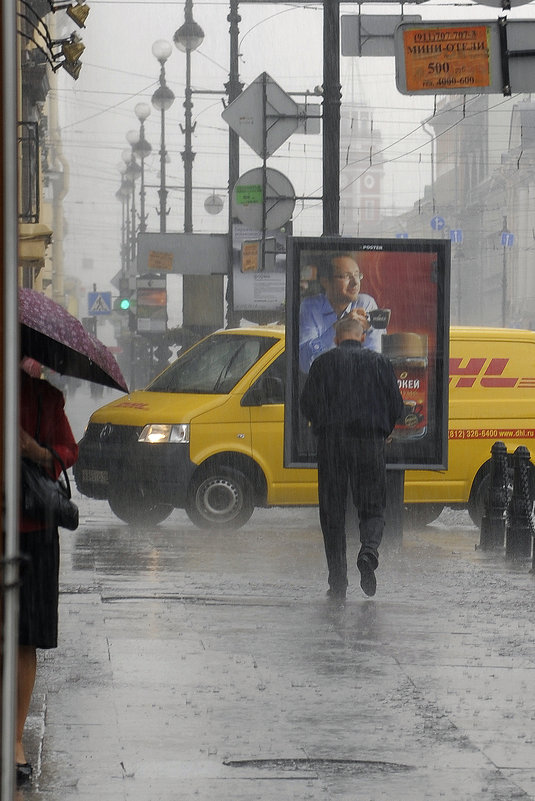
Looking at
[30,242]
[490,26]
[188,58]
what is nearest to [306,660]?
[490,26]

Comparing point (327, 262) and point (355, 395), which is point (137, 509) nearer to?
point (327, 262)

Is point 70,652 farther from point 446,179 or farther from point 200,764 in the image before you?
point 446,179

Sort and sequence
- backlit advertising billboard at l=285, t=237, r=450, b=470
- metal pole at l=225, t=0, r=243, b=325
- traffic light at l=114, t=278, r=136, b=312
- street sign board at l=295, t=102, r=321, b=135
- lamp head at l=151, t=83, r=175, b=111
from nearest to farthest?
backlit advertising billboard at l=285, t=237, r=450, b=470
street sign board at l=295, t=102, r=321, b=135
metal pole at l=225, t=0, r=243, b=325
lamp head at l=151, t=83, r=175, b=111
traffic light at l=114, t=278, r=136, b=312

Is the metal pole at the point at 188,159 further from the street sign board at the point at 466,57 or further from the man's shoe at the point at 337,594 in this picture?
the street sign board at the point at 466,57

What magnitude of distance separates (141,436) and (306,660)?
6.72 m

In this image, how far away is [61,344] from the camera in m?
5.41

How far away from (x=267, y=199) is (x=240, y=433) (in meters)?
4.82

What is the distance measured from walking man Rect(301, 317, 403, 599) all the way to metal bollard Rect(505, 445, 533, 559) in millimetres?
2573

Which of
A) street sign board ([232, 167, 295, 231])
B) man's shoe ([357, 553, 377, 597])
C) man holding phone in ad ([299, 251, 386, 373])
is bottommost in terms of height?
man's shoe ([357, 553, 377, 597])

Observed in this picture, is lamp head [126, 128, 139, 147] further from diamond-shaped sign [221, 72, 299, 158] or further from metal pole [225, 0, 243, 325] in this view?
Result: diamond-shaped sign [221, 72, 299, 158]

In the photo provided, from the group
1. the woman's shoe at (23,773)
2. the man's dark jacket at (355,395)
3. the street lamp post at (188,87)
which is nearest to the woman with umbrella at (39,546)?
the woman's shoe at (23,773)

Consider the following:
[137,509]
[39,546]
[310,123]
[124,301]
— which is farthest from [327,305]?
[124,301]

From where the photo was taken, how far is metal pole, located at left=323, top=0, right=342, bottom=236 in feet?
43.0

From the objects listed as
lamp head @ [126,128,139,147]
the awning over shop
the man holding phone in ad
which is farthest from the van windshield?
lamp head @ [126,128,139,147]
